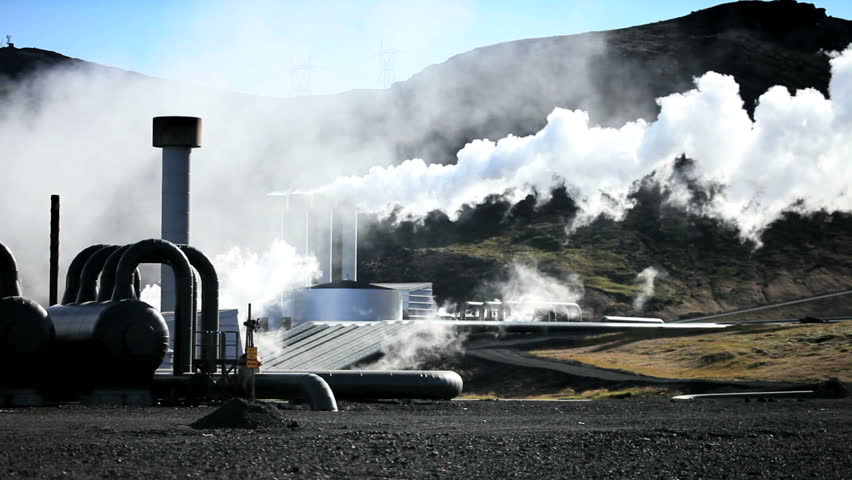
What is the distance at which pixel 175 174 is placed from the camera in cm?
6819

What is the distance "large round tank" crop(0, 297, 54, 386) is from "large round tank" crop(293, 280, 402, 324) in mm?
39275

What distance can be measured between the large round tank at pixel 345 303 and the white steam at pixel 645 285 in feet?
319

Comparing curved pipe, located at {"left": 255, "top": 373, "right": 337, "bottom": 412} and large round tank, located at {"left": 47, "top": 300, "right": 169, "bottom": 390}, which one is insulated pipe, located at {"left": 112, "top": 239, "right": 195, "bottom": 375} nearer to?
large round tank, located at {"left": 47, "top": 300, "right": 169, "bottom": 390}

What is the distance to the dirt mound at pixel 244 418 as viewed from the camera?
3008 centimetres

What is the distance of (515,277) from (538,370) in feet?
376

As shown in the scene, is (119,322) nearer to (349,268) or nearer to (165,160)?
(165,160)

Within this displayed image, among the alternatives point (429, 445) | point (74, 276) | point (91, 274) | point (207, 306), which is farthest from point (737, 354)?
point (429, 445)

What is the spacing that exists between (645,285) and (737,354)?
379 feet

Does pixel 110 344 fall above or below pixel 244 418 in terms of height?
above

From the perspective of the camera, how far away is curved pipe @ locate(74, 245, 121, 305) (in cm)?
4484

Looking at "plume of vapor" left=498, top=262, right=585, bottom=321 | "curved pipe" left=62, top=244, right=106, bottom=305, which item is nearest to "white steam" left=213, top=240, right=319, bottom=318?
"curved pipe" left=62, top=244, right=106, bottom=305

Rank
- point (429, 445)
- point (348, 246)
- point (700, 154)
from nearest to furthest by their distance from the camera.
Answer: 1. point (429, 445)
2. point (348, 246)
3. point (700, 154)

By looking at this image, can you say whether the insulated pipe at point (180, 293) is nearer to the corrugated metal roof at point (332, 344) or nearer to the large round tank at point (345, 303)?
the corrugated metal roof at point (332, 344)

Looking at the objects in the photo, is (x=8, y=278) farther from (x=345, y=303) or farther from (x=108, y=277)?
(x=345, y=303)
